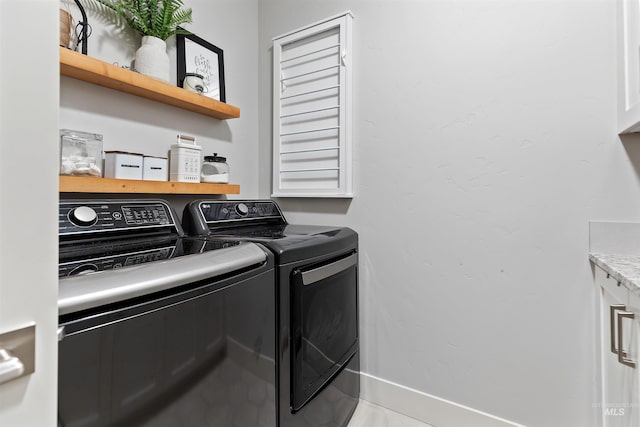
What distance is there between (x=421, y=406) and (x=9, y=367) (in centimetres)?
171

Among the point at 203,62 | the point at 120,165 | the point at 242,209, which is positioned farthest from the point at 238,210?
the point at 203,62

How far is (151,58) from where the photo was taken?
1522mm

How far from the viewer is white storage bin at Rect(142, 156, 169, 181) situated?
150 centimetres

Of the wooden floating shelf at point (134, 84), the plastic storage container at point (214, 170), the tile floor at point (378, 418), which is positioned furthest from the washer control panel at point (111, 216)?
the tile floor at point (378, 418)

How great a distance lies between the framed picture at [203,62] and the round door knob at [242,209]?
0.63 m

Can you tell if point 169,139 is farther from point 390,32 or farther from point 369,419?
point 369,419

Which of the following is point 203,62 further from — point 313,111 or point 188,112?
point 313,111

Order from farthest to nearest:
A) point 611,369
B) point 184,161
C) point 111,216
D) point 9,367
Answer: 1. point 184,161
2. point 111,216
3. point 611,369
4. point 9,367

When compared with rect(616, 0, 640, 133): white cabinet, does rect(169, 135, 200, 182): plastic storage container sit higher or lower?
lower

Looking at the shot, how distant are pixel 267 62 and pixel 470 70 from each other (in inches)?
51.1

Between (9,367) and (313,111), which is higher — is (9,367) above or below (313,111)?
below

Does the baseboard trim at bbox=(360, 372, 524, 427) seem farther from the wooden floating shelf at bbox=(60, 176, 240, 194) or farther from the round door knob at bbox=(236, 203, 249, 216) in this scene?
the wooden floating shelf at bbox=(60, 176, 240, 194)

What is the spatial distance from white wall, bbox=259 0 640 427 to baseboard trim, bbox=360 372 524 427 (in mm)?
38

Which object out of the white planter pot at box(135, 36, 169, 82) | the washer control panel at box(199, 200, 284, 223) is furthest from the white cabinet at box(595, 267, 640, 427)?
the white planter pot at box(135, 36, 169, 82)
